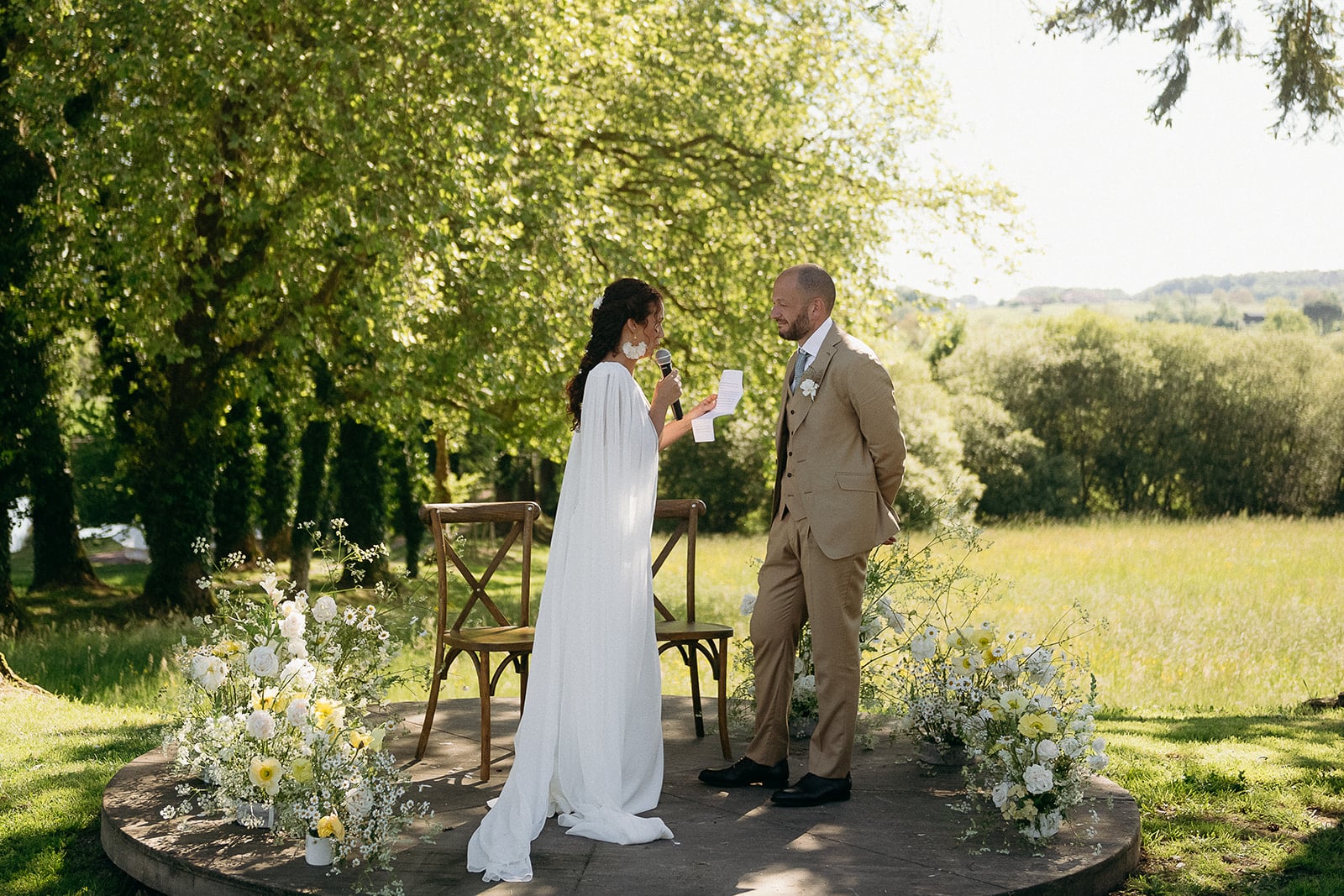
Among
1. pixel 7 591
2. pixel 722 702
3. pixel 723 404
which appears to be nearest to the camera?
pixel 723 404

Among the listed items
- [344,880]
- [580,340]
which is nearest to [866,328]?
[580,340]

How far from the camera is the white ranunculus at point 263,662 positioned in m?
4.34

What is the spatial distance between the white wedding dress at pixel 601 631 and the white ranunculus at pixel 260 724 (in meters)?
0.98

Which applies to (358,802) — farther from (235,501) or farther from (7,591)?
(235,501)

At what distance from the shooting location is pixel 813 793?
4.93m

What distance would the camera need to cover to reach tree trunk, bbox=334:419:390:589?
1741cm

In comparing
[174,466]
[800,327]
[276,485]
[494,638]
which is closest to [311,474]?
[276,485]

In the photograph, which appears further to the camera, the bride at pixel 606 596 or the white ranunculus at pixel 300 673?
the bride at pixel 606 596

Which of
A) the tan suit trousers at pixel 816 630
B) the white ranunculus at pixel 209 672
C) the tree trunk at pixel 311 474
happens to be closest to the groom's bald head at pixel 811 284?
the tan suit trousers at pixel 816 630

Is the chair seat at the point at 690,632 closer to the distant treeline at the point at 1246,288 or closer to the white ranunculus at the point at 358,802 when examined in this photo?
the white ranunculus at the point at 358,802

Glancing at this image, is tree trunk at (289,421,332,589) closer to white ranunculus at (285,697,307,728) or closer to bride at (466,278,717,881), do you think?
bride at (466,278,717,881)

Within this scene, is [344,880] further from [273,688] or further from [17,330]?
[17,330]

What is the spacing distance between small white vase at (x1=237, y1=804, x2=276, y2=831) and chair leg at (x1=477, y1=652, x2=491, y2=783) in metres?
0.97

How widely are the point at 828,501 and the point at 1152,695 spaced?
6.21 m
